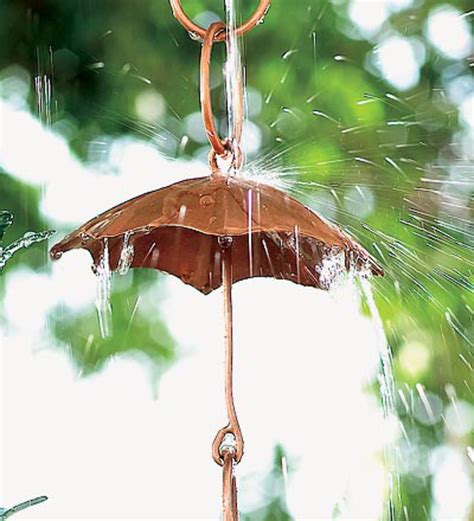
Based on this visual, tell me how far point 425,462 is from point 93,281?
1.43ft

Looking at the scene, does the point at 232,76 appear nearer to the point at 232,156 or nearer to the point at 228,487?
the point at 232,156

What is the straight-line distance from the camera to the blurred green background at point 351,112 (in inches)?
51.5

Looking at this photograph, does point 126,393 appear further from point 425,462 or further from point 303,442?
point 425,462

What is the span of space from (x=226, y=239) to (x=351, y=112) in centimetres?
61

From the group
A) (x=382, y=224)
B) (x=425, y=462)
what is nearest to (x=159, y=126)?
(x=382, y=224)

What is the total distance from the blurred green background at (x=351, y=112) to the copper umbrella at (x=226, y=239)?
55 cm

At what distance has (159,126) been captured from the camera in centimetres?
135

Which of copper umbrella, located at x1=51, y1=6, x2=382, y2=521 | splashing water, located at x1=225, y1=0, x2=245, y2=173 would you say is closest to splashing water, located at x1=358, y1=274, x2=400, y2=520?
splashing water, located at x1=225, y1=0, x2=245, y2=173

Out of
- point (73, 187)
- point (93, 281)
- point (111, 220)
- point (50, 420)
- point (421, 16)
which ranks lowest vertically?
point (111, 220)

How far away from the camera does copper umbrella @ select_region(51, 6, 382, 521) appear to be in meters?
0.58

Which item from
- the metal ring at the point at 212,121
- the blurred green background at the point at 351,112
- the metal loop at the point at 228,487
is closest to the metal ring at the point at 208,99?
the metal ring at the point at 212,121

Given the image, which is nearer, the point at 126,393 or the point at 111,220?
the point at 111,220

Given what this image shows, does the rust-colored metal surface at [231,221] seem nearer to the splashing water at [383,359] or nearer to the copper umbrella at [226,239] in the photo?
the copper umbrella at [226,239]

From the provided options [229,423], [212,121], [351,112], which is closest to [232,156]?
[212,121]
